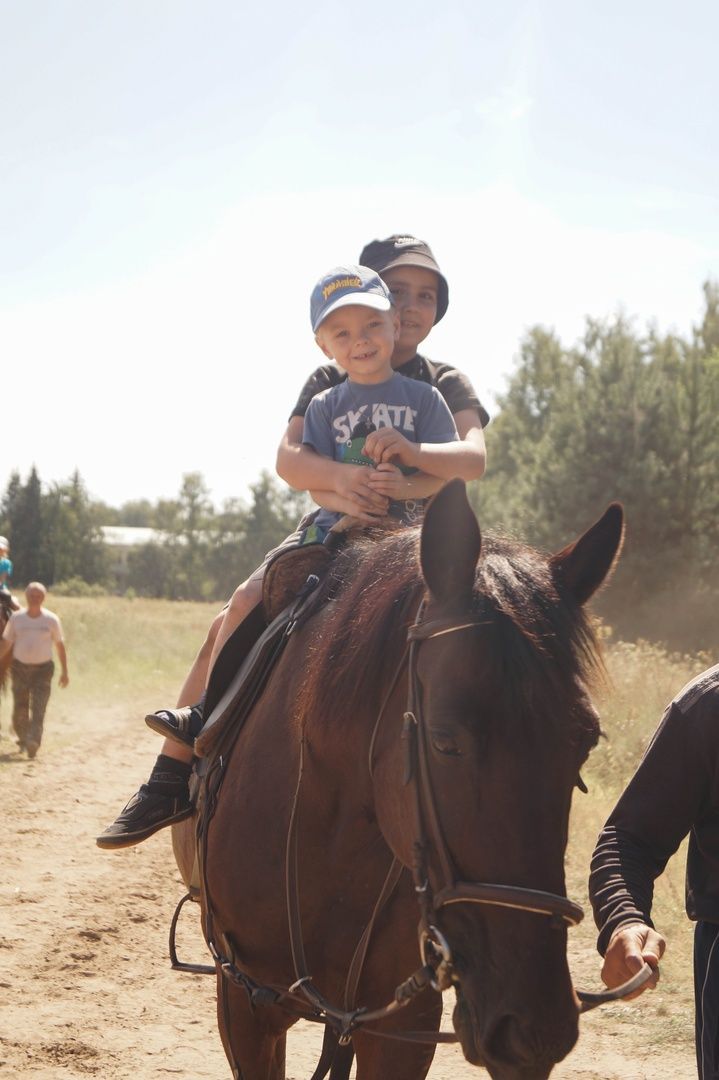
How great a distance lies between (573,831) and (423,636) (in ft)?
20.8

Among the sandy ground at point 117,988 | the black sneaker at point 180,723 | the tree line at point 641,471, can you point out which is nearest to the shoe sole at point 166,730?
the black sneaker at point 180,723

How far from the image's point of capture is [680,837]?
9.09 feet

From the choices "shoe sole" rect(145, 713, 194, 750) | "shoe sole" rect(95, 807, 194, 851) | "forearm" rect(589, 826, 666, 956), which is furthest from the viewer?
"shoe sole" rect(95, 807, 194, 851)

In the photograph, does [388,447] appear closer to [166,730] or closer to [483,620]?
[483,620]

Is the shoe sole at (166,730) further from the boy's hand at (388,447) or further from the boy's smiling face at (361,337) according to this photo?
the boy's smiling face at (361,337)

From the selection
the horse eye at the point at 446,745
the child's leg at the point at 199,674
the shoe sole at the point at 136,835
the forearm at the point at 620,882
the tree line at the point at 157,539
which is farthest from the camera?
the tree line at the point at 157,539

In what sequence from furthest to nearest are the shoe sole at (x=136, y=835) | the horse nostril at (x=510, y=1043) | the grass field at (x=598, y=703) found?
1. the grass field at (x=598, y=703)
2. the shoe sole at (x=136, y=835)
3. the horse nostril at (x=510, y=1043)

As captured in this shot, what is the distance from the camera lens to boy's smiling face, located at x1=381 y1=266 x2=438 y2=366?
3910 mm

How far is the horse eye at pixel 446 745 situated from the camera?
2109 millimetres

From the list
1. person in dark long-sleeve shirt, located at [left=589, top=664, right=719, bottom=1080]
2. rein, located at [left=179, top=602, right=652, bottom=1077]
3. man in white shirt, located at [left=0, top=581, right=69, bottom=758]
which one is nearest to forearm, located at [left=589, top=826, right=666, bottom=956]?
person in dark long-sleeve shirt, located at [left=589, top=664, right=719, bottom=1080]

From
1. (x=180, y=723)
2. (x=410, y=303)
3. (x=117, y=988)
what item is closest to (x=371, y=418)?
(x=410, y=303)

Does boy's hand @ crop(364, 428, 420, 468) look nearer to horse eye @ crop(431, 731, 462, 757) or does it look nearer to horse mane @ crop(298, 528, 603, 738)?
horse mane @ crop(298, 528, 603, 738)

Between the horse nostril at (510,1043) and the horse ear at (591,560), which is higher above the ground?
the horse ear at (591,560)

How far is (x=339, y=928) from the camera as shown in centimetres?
284
